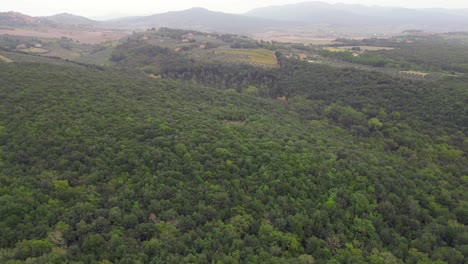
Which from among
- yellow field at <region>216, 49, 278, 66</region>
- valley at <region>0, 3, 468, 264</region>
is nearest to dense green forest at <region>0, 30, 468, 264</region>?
valley at <region>0, 3, 468, 264</region>

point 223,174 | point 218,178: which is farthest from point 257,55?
point 218,178

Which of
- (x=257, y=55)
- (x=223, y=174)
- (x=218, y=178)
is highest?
(x=257, y=55)

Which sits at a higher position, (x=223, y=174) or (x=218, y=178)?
(x=223, y=174)

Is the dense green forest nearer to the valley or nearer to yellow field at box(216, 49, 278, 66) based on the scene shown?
the valley

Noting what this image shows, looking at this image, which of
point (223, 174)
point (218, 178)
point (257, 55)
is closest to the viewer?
point (218, 178)

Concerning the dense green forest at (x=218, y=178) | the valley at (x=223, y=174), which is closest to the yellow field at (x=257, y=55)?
the valley at (x=223, y=174)

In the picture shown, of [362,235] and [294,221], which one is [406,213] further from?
[294,221]

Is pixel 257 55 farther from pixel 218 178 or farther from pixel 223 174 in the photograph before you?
pixel 218 178
